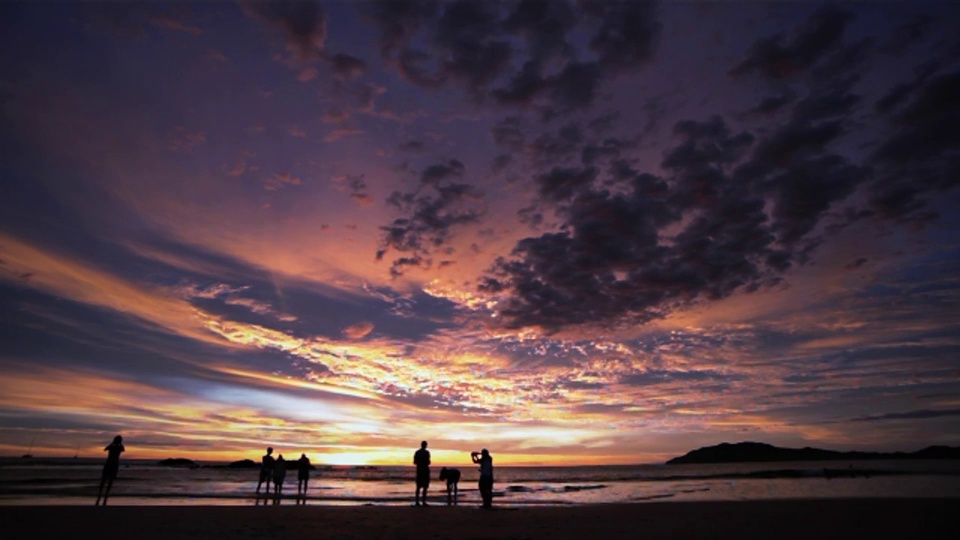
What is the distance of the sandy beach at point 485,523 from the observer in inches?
460

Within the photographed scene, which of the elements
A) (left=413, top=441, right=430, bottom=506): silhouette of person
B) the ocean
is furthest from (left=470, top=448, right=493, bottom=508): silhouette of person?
the ocean

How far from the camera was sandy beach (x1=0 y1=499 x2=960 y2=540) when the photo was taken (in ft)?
38.3

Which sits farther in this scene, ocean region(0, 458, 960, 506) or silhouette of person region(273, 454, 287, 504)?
ocean region(0, 458, 960, 506)

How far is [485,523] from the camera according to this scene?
1431 centimetres

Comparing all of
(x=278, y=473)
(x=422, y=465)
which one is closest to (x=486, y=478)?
(x=422, y=465)

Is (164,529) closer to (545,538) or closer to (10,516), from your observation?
(10,516)

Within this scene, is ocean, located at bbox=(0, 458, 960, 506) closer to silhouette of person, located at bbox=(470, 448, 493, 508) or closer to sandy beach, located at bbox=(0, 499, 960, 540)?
silhouette of person, located at bbox=(470, 448, 493, 508)

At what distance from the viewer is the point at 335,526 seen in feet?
43.0

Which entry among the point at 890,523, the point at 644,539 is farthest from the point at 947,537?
the point at 644,539

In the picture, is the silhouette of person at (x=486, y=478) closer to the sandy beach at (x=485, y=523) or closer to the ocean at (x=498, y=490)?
the sandy beach at (x=485, y=523)

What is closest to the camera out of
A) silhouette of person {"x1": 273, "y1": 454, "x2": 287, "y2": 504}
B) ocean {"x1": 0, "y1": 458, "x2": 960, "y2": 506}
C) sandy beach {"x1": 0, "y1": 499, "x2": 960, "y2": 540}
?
sandy beach {"x1": 0, "y1": 499, "x2": 960, "y2": 540}

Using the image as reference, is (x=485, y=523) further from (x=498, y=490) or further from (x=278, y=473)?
(x=498, y=490)

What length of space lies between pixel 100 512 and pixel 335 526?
895 centimetres

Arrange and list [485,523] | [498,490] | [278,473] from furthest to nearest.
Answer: [498,490] → [278,473] → [485,523]
